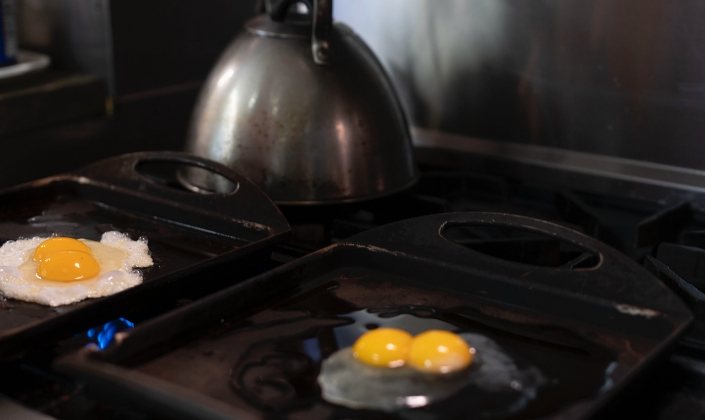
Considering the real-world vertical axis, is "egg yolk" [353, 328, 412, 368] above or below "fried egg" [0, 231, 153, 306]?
above

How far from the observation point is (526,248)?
1.06m

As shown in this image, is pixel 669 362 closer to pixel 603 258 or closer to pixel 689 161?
pixel 603 258

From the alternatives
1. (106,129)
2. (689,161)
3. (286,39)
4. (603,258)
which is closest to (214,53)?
(106,129)

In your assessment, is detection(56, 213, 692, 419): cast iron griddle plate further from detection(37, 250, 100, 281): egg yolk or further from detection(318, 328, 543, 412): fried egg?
detection(37, 250, 100, 281): egg yolk

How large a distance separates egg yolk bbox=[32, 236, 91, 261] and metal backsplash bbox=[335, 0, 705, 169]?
694mm

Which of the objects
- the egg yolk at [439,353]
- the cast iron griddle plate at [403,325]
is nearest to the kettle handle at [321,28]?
the cast iron griddle plate at [403,325]

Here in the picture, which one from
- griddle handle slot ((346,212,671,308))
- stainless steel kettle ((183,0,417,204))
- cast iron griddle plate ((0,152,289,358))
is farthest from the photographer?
stainless steel kettle ((183,0,417,204))

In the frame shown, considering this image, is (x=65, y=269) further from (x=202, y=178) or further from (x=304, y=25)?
(x=304, y=25)

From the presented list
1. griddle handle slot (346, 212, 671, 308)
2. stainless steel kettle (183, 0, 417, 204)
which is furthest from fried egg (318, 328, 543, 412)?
stainless steel kettle (183, 0, 417, 204)

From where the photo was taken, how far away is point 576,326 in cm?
81

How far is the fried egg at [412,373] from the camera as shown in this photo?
683mm

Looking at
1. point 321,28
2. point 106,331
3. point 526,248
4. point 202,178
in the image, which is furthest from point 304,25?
point 106,331

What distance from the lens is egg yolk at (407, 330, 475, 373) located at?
0.71m

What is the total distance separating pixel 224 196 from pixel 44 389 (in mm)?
357
